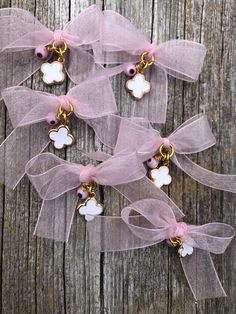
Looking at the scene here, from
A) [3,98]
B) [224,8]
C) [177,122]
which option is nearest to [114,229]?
[177,122]

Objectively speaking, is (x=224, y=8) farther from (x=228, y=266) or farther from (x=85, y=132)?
(x=228, y=266)

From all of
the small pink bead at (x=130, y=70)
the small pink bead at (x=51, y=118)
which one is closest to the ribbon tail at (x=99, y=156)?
the small pink bead at (x=51, y=118)

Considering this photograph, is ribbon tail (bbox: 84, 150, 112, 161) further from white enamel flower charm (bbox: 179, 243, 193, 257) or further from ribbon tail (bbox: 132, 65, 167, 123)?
white enamel flower charm (bbox: 179, 243, 193, 257)

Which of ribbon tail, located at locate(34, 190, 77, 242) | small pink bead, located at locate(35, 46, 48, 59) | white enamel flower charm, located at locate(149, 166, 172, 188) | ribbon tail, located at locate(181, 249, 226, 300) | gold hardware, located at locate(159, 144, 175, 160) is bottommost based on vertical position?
ribbon tail, located at locate(181, 249, 226, 300)

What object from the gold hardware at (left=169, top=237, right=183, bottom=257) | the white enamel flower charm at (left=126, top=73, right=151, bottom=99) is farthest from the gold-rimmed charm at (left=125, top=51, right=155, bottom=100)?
the gold hardware at (left=169, top=237, right=183, bottom=257)

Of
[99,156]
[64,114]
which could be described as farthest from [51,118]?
[99,156]

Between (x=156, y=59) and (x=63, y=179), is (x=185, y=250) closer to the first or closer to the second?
(x=63, y=179)
